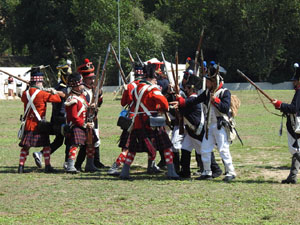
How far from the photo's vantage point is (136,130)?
10102 millimetres

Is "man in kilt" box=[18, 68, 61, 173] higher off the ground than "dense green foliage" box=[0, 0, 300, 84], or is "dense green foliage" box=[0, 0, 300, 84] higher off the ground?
"dense green foliage" box=[0, 0, 300, 84]

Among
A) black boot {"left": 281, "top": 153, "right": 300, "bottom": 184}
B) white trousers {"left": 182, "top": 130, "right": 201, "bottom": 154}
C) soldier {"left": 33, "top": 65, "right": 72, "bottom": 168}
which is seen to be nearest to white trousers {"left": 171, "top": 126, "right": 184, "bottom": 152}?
white trousers {"left": 182, "top": 130, "right": 201, "bottom": 154}

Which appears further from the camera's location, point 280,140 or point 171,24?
point 171,24

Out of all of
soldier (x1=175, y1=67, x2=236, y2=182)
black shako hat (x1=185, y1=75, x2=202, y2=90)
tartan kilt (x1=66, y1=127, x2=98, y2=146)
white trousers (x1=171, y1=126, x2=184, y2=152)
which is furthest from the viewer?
white trousers (x1=171, y1=126, x2=184, y2=152)

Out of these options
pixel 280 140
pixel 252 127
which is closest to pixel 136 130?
pixel 280 140

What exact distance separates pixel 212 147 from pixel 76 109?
2.60 m

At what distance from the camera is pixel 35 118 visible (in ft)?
36.3

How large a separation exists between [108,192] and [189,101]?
2265 mm

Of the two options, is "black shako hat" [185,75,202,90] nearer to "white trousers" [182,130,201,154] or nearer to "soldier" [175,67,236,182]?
"soldier" [175,67,236,182]

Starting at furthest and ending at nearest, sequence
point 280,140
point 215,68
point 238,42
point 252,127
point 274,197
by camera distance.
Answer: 1. point 238,42
2. point 252,127
3. point 280,140
4. point 215,68
5. point 274,197

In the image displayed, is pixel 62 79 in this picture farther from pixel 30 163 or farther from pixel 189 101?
pixel 189 101

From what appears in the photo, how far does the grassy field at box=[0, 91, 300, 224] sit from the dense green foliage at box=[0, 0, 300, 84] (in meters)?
46.5

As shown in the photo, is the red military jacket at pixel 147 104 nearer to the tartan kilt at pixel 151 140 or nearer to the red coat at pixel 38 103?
the tartan kilt at pixel 151 140

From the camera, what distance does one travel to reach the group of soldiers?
991cm
